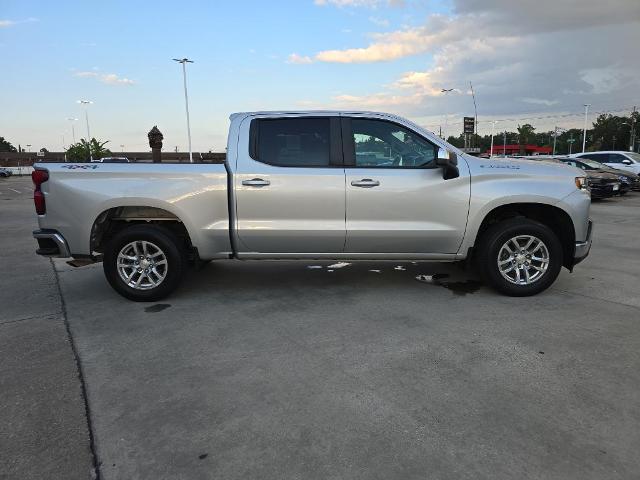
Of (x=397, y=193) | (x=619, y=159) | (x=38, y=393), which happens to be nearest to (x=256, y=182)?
(x=397, y=193)

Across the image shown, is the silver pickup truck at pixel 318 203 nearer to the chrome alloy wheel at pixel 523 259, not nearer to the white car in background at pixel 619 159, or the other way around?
the chrome alloy wheel at pixel 523 259

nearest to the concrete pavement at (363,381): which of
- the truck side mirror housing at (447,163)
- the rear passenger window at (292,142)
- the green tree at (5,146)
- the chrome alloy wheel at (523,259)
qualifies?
the chrome alloy wheel at (523,259)

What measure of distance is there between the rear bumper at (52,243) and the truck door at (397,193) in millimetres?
3015

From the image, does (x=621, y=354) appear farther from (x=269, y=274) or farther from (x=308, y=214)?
(x=269, y=274)

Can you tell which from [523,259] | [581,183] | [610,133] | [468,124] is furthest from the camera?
[610,133]

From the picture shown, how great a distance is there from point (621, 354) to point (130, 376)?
3743 mm

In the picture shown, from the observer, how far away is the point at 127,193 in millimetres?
4930

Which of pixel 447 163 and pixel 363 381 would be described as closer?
pixel 363 381

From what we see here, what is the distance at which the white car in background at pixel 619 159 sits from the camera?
2103cm

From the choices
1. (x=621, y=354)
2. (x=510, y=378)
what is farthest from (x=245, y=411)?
(x=621, y=354)

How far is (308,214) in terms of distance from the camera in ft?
16.5

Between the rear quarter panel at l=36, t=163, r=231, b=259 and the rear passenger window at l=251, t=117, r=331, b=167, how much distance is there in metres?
0.51

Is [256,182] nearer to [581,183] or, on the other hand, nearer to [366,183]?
[366,183]

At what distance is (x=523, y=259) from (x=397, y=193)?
1585mm
